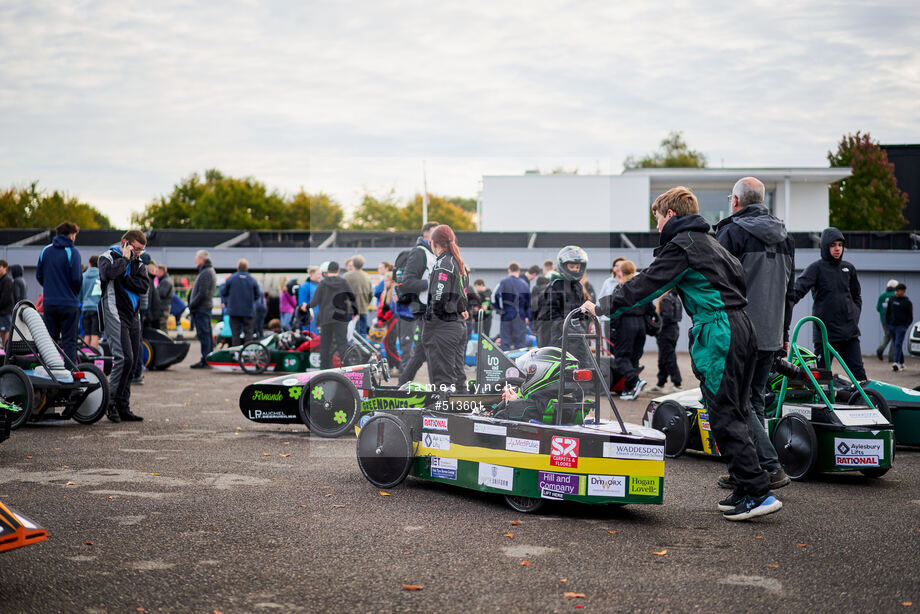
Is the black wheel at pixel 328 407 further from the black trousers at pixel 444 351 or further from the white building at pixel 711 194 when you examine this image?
the white building at pixel 711 194

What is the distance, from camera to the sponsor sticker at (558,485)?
4.89 metres

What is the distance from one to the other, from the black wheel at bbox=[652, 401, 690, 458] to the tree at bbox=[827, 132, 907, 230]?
45.3 metres

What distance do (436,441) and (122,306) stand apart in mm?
4567

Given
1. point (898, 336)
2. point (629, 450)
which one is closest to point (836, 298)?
point (629, 450)

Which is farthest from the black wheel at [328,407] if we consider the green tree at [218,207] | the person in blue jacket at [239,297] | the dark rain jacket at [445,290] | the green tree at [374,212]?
the green tree at [218,207]

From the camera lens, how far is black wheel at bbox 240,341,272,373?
45.2 feet

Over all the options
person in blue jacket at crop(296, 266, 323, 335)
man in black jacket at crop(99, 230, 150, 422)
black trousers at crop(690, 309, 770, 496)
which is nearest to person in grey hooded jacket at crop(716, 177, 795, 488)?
black trousers at crop(690, 309, 770, 496)

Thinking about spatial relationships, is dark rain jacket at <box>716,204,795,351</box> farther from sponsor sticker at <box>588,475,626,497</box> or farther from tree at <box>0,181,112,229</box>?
tree at <box>0,181,112,229</box>

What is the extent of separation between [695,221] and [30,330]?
245 inches

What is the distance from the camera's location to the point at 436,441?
557 centimetres

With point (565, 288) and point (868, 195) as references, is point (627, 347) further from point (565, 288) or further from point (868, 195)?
point (868, 195)

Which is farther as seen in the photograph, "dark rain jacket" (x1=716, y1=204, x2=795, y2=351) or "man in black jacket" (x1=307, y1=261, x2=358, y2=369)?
"man in black jacket" (x1=307, y1=261, x2=358, y2=369)

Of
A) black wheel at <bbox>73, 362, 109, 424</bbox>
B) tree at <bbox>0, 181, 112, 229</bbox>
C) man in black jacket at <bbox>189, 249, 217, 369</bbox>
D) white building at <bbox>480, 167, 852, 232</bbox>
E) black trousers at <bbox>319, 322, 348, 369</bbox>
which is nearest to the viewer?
black wheel at <bbox>73, 362, 109, 424</bbox>

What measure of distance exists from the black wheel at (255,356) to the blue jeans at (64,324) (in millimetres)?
4087
